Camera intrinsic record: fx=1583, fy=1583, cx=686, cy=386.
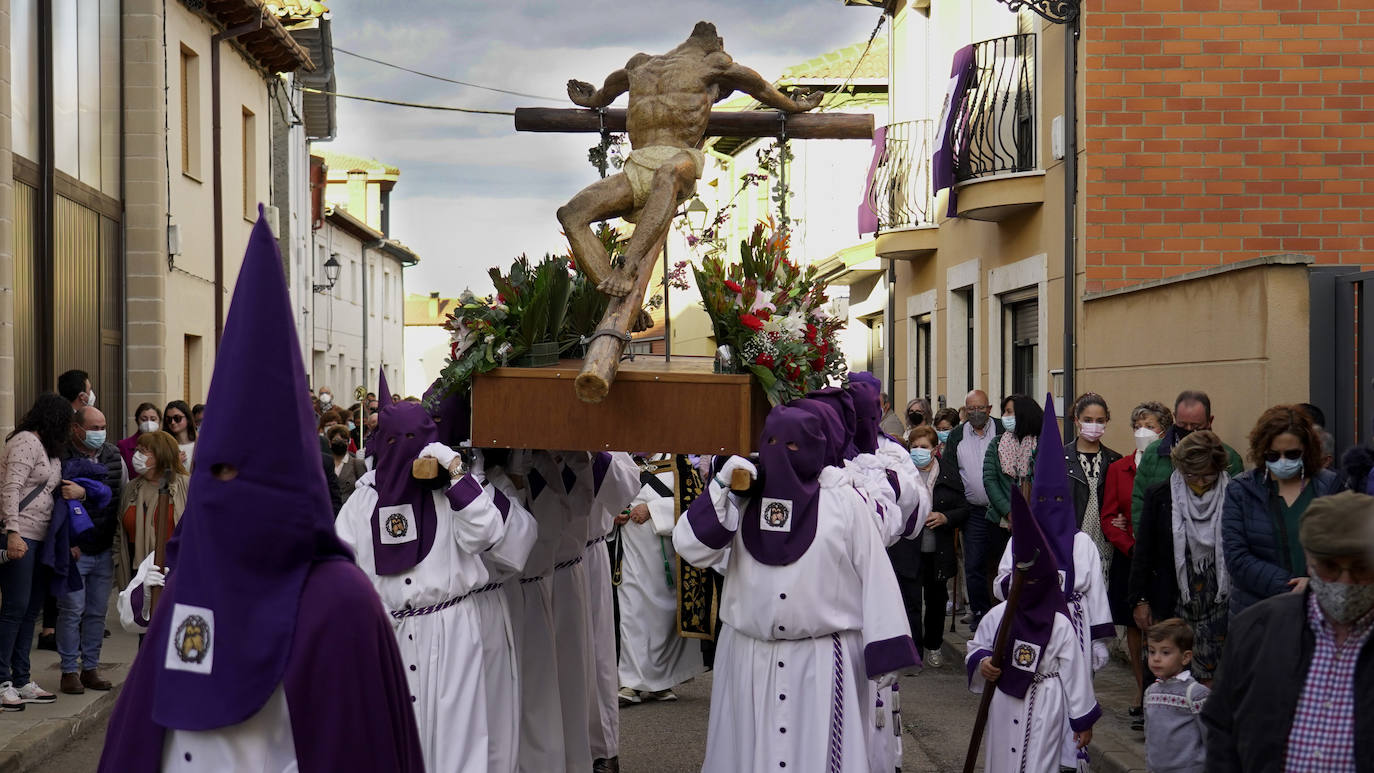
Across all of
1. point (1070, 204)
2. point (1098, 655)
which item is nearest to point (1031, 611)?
point (1098, 655)

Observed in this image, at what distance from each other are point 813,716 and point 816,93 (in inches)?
103

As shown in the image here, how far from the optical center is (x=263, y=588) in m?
3.21

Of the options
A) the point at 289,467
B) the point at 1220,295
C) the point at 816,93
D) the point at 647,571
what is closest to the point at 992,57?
the point at 1220,295

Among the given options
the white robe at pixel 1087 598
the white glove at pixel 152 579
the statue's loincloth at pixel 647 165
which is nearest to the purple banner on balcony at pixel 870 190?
the white robe at pixel 1087 598

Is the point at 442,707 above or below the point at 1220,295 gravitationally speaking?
below

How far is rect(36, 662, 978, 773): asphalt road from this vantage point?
8.54 metres

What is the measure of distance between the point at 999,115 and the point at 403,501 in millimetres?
10458

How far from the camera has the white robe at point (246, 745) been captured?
10.7ft

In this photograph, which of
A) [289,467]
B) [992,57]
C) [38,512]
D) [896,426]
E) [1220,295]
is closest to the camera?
[289,467]

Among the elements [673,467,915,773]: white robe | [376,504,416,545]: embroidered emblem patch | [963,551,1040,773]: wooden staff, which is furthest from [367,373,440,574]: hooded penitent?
[963,551,1040,773]: wooden staff

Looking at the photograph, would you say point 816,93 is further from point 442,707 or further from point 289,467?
point 289,467

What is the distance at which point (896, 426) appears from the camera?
45.9 ft

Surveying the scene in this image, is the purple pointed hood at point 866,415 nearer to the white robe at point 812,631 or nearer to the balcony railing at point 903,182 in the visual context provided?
the white robe at point 812,631

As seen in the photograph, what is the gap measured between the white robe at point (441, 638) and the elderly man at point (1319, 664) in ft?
10.0
